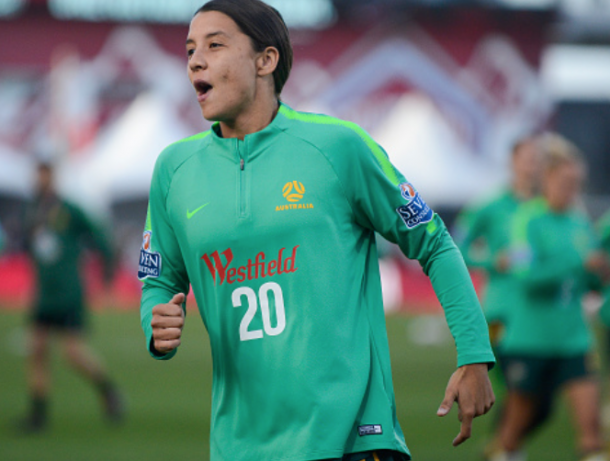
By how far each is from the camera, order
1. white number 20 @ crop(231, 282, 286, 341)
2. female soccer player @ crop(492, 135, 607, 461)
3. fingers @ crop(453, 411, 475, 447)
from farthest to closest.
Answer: female soccer player @ crop(492, 135, 607, 461)
white number 20 @ crop(231, 282, 286, 341)
fingers @ crop(453, 411, 475, 447)

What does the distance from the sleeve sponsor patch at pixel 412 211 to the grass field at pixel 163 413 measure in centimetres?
508

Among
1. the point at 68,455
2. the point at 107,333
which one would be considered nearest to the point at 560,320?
the point at 68,455

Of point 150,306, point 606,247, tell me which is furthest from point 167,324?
point 606,247

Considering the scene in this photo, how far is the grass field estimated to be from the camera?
844cm

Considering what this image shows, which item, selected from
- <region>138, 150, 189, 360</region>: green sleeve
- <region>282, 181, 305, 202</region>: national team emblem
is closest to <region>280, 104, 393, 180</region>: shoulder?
<region>282, 181, 305, 202</region>: national team emblem

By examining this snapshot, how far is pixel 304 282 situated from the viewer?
3.15 m

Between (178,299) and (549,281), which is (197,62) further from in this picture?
(549,281)

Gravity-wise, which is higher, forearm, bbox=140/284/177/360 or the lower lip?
the lower lip

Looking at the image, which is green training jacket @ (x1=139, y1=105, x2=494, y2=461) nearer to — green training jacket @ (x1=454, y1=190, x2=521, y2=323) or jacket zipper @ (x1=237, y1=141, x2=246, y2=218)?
jacket zipper @ (x1=237, y1=141, x2=246, y2=218)

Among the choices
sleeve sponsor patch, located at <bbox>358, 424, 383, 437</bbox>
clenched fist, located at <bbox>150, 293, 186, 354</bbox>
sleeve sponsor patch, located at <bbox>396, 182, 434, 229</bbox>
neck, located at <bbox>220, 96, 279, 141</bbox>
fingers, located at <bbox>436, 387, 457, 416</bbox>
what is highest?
neck, located at <bbox>220, 96, 279, 141</bbox>

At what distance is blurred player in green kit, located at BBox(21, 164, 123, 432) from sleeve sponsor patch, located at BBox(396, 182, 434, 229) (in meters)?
7.21

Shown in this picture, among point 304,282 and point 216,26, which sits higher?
point 216,26

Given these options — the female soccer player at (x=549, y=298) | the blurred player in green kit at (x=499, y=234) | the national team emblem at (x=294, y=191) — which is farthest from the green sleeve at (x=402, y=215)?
the blurred player in green kit at (x=499, y=234)

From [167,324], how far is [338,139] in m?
0.76
